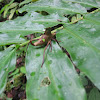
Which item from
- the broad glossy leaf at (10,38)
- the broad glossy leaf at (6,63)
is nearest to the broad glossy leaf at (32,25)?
the broad glossy leaf at (10,38)

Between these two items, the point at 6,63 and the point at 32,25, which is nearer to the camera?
the point at 6,63

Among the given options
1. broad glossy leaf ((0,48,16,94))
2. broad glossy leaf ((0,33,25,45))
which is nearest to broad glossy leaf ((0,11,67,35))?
broad glossy leaf ((0,33,25,45))

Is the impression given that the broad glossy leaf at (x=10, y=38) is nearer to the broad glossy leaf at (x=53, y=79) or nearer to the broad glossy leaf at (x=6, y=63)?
the broad glossy leaf at (x=6, y=63)

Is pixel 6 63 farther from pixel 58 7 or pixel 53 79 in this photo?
pixel 58 7

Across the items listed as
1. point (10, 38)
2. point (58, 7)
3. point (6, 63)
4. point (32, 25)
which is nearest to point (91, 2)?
point (58, 7)

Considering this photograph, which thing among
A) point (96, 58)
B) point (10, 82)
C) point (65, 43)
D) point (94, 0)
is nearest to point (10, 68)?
point (65, 43)

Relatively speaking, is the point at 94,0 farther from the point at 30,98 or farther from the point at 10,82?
the point at 10,82
